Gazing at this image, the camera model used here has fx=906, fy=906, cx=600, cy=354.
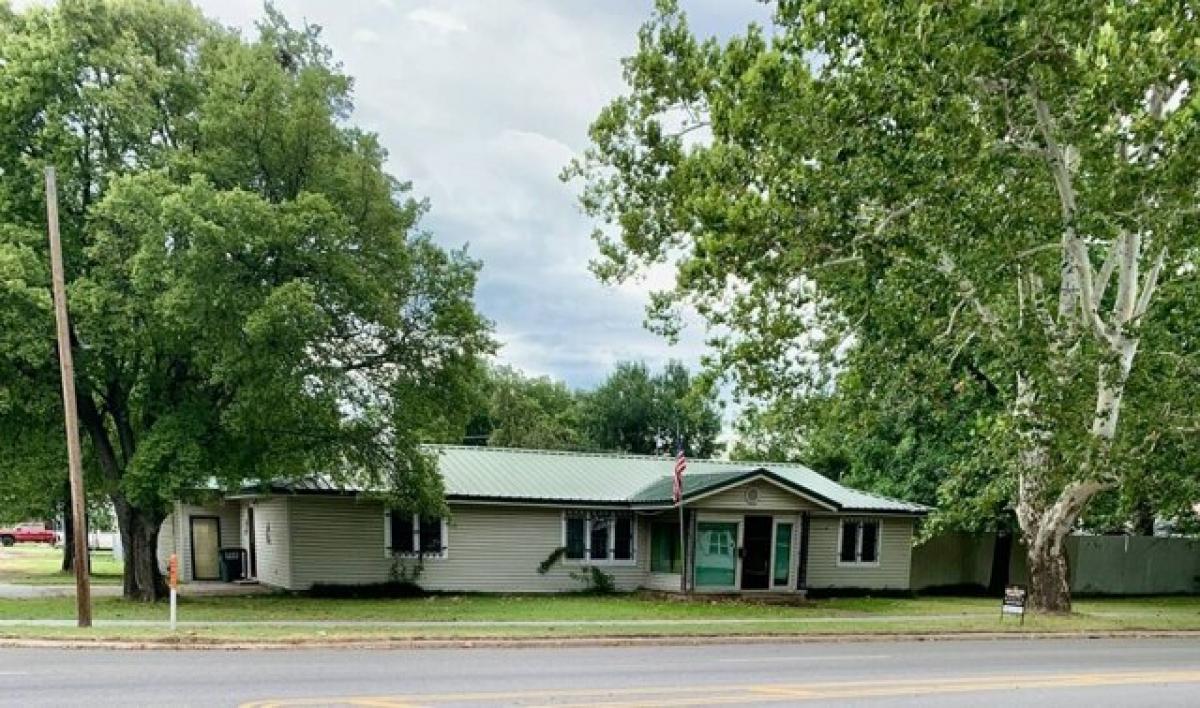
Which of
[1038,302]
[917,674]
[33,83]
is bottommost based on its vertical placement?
[917,674]

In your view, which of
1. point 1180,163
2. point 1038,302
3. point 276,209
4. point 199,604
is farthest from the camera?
point 1038,302

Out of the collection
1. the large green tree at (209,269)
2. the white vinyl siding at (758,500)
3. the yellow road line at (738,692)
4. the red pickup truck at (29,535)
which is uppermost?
the large green tree at (209,269)

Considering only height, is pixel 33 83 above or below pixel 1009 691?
above

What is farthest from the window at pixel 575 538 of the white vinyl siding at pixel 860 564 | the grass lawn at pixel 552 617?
the white vinyl siding at pixel 860 564

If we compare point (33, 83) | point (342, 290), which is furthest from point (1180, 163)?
point (33, 83)

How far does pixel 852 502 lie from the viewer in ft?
93.8

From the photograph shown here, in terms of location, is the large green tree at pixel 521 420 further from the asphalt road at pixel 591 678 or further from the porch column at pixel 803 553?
the asphalt road at pixel 591 678

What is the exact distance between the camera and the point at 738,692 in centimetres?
1031

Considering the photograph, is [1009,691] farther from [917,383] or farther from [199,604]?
[199,604]

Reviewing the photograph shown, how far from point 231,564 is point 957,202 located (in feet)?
70.7

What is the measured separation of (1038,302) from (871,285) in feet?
20.2

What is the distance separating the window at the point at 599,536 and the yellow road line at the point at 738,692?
14.8m

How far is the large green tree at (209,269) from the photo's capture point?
16453mm

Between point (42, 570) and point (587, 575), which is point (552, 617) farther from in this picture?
point (42, 570)
